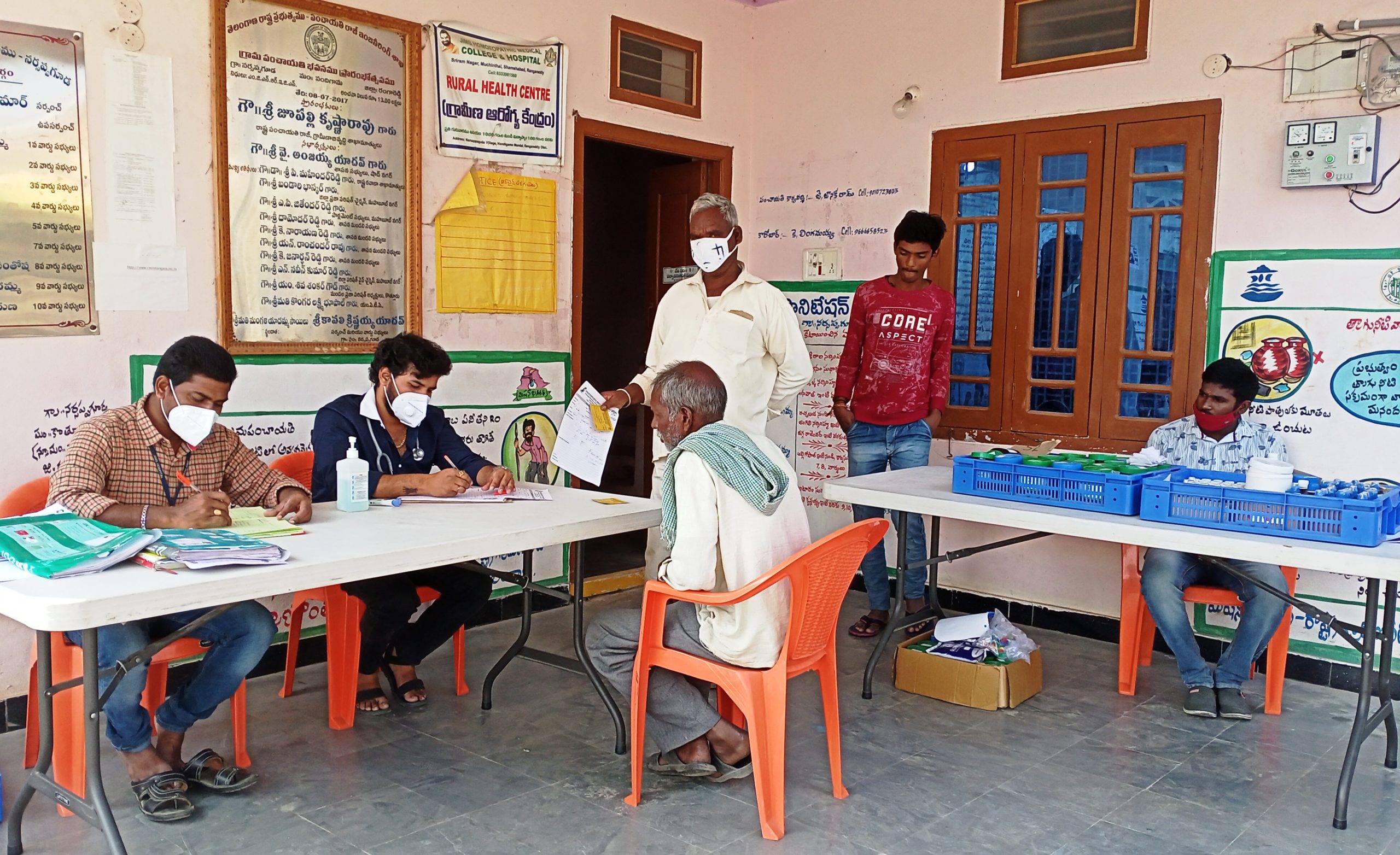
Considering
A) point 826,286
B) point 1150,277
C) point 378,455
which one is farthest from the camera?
point 826,286

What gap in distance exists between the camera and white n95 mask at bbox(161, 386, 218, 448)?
281cm

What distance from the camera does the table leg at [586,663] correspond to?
333 centimetres

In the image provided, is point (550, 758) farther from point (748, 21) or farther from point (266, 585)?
point (748, 21)

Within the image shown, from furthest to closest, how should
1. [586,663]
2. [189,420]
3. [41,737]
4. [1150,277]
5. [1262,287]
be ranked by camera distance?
[1150,277] < [1262,287] < [586,663] < [189,420] < [41,737]

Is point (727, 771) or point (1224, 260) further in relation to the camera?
point (1224, 260)

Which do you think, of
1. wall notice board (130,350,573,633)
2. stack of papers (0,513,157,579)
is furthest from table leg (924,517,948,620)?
stack of papers (0,513,157,579)

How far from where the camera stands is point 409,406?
134 inches

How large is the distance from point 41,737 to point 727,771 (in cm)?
171

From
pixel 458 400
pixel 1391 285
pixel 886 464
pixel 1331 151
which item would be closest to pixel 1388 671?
pixel 1391 285

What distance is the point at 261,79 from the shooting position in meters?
3.85

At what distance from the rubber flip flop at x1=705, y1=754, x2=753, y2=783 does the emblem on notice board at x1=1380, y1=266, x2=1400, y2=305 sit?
2.86m

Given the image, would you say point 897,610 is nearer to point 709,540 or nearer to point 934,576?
point 934,576

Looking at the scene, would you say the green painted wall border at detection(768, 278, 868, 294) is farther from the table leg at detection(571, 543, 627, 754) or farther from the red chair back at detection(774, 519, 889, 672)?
the red chair back at detection(774, 519, 889, 672)

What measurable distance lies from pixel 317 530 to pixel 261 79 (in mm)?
1884
